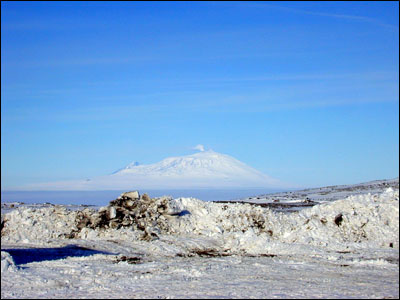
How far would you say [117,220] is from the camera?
19500 mm

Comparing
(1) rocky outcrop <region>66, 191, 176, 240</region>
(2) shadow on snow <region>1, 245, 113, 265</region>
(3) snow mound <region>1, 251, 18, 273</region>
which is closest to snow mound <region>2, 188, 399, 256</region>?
(1) rocky outcrop <region>66, 191, 176, 240</region>

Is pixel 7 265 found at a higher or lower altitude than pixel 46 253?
higher

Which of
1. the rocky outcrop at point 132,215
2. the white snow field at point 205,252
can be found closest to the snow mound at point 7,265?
the white snow field at point 205,252

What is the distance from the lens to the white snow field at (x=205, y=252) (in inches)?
406

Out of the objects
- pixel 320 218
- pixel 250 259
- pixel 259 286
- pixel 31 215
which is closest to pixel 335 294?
pixel 259 286

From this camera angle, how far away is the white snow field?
33.8ft

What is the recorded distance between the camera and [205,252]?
16641 millimetres

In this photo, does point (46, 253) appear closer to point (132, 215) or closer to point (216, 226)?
point (132, 215)

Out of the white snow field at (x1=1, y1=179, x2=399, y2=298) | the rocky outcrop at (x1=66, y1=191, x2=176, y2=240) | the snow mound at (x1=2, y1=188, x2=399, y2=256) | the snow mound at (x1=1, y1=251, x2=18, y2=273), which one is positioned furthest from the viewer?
the rocky outcrop at (x1=66, y1=191, x2=176, y2=240)

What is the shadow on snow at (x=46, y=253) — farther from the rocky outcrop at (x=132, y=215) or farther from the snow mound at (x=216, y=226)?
the rocky outcrop at (x=132, y=215)

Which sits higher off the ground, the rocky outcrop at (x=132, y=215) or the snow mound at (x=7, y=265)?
the rocky outcrop at (x=132, y=215)

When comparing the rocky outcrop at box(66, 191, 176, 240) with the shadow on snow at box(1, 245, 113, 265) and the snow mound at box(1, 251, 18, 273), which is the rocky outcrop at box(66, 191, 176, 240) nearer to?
Result: the shadow on snow at box(1, 245, 113, 265)

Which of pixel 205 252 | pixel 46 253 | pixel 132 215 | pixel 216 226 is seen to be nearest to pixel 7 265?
pixel 46 253

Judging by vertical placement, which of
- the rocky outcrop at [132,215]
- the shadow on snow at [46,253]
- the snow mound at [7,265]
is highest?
the rocky outcrop at [132,215]
